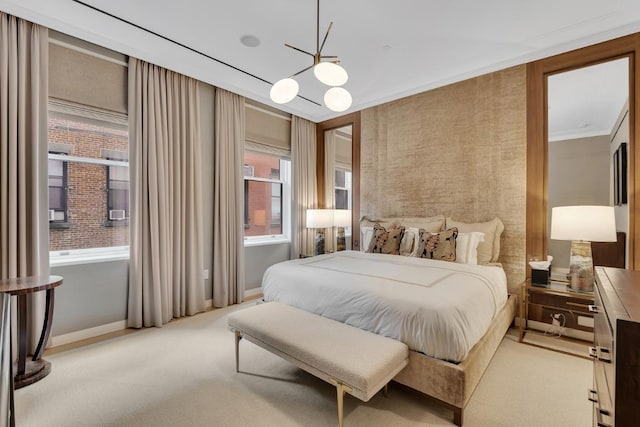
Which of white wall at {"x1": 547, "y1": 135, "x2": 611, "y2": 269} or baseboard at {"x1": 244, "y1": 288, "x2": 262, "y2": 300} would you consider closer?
white wall at {"x1": 547, "y1": 135, "x2": 611, "y2": 269}

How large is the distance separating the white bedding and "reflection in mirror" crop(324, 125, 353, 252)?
6.87 ft

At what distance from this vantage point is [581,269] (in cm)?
258

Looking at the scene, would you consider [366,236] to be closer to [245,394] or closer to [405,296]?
[405,296]

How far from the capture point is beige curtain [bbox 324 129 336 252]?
5.11m

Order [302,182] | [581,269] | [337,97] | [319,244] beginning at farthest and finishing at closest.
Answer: [319,244] < [302,182] < [581,269] < [337,97]

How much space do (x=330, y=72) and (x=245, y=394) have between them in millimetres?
2294

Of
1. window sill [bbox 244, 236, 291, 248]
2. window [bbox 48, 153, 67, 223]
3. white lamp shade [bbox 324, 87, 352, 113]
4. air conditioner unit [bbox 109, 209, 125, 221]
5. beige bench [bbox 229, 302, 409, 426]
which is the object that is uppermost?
white lamp shade [bbox 324, 87, 352, 113]

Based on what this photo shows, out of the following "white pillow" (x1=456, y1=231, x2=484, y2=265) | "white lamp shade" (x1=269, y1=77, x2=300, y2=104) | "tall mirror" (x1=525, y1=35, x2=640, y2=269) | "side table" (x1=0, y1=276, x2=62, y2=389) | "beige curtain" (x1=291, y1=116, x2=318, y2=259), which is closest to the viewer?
"side table" (x1=0, y1=276, x2=62, y2=389)

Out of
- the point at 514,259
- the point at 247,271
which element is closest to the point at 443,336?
the point at 514,259

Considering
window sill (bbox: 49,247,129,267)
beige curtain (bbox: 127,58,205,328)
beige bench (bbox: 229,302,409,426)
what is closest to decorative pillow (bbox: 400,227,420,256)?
beige bench (bbox: 229,302,409,426)

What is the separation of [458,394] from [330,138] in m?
4.27

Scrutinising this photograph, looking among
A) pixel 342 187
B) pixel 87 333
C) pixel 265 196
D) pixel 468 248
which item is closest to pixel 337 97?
pixel 468 248

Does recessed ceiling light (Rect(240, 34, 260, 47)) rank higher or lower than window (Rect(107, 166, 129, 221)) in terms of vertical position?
higher

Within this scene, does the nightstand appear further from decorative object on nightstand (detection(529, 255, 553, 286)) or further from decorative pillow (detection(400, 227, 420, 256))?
decorative pillow (detection(400, 227, 420, 256))
